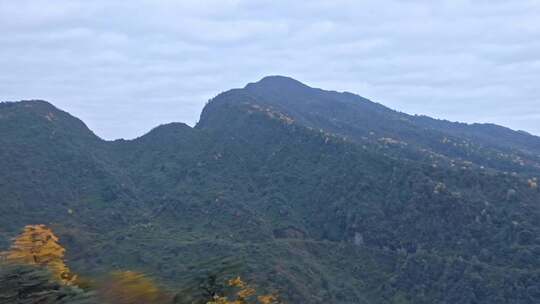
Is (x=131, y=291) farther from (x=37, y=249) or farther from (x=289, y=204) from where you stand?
(x=289, y=204)

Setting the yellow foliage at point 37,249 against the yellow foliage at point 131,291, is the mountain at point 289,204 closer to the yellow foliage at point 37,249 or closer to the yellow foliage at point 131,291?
the yellow foliage at point 37,249

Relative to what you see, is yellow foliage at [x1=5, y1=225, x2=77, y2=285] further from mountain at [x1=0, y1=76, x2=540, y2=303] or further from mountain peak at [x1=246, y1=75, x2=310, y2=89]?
mountain peak at [x1=246, y1=75, x2=310, y2=89]

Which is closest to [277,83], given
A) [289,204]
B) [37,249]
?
[289,204]

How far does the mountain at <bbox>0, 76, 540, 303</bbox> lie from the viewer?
136ft

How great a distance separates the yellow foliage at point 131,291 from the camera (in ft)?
26.7

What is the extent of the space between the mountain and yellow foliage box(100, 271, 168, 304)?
63.6ft

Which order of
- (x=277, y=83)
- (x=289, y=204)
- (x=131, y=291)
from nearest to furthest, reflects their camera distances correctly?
(x=131, y=291) → (x=289, y=204) → (x=277, y=83)

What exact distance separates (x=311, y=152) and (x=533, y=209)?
20.4 meters

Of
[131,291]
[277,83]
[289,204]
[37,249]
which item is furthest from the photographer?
[277,83]

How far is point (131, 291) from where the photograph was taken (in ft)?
27.1

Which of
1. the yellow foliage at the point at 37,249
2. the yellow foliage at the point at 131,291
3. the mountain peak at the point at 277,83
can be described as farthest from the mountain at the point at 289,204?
the mountain peak at the point at 277,83

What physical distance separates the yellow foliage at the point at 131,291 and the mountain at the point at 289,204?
19.4 meters

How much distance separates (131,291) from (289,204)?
50.6 m

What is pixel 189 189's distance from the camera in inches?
2436
